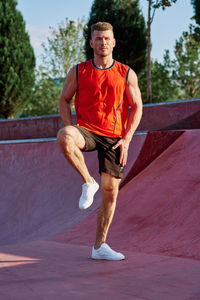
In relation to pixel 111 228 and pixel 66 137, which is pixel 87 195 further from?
pixel 111 228

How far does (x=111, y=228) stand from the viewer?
632 centimetres

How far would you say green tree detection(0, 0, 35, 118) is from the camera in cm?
2417

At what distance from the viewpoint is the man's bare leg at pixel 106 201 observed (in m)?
4.50

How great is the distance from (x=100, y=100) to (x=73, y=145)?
62 centimetres

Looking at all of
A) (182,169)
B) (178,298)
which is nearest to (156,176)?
(182,169)

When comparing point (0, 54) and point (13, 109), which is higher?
point (0, 54)

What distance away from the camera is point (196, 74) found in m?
33.0

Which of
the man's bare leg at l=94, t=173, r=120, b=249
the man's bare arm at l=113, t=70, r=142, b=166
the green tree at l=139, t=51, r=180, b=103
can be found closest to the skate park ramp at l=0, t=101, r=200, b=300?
the man's bare leg at l=94, t=173, r=120, b=249

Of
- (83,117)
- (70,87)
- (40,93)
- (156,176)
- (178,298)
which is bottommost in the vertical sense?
(40,93)

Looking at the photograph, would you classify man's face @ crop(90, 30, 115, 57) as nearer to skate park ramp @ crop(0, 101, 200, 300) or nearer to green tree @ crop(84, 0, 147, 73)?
skate park ramp @ crop(0, 101, 200, 300)

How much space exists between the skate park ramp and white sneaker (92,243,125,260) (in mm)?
141

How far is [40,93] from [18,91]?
11187 mm

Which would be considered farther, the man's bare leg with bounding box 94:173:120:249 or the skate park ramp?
the man's bare leg with bounding box 94:173:120:249

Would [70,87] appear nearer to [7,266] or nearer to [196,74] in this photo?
[7,266]
